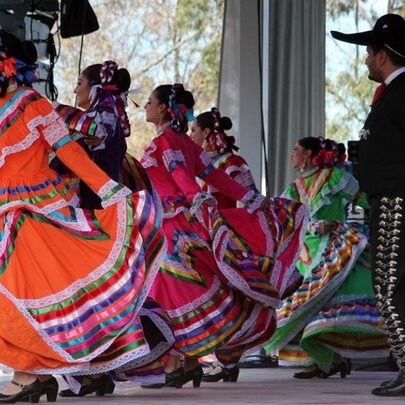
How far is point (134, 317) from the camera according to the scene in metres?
4.91

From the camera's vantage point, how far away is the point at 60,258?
4.83 metres

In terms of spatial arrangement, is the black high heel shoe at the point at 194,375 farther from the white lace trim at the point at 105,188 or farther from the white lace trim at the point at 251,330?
the white lace trim at the point at 105,188

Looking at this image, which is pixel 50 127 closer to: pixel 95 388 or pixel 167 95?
pixel 95 388

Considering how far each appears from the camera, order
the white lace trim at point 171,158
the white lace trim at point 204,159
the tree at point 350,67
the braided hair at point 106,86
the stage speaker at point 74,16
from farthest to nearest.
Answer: the tree at point 350,67
the stage speaker at point 74,16
the white lace trim at point 204,159
the white lace trim at point 171,158
the braided hair at point 106,86

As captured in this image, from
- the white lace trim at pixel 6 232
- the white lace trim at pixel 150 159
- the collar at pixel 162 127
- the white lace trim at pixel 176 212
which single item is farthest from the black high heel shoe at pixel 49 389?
the collar at pixel 162 127

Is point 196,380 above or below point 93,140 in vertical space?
below

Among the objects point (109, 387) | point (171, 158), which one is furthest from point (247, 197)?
point (109, 387)

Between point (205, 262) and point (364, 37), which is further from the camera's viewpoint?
point (205, 262)

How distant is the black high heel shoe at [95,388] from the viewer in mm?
5352

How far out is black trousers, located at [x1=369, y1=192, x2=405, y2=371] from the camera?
16.1 ft

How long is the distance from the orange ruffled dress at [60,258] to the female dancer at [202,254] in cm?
121

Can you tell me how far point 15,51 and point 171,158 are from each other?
1.44 m

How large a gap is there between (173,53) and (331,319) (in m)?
6.01

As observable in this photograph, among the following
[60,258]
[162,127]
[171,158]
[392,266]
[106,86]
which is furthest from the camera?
[162,127]
